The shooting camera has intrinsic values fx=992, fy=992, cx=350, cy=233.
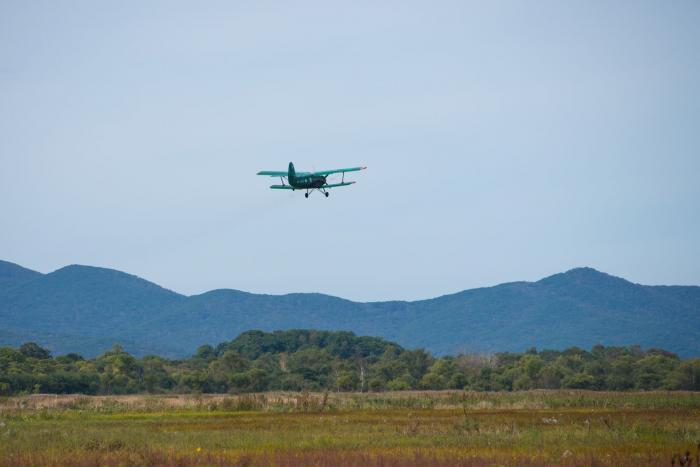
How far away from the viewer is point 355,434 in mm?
43281

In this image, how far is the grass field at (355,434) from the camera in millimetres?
32656

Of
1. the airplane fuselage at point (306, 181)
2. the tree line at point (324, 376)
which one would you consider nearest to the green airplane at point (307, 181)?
the airplane fuselage at point (306, 181)

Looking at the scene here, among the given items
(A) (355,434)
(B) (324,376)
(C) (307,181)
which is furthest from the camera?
(B) (324,376)

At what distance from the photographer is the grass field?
3266 centimetres

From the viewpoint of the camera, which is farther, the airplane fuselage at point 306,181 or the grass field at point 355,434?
the airplane fuselage at point 306,181

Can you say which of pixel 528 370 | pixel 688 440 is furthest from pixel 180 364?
pixel 688 440

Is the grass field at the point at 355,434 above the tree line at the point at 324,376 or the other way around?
the other way around

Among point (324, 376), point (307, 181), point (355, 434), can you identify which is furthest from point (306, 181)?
point (324, 376)

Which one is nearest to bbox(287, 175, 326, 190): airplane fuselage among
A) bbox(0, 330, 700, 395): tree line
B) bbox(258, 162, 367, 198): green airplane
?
bbox(258, 162, 367, 198): green airplane

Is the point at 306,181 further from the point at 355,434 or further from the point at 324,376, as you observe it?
the point at 324,376

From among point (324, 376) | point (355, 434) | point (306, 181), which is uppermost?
point (306, 181)

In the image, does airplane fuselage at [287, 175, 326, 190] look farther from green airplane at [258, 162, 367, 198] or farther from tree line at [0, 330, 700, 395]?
tree line at [0, 330, 700, 395]

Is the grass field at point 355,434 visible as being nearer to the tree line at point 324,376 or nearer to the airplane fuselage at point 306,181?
the airplane fuselage at point 306,181

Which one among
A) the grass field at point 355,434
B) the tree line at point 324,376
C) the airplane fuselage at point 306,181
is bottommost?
the grass field at point 355,434
